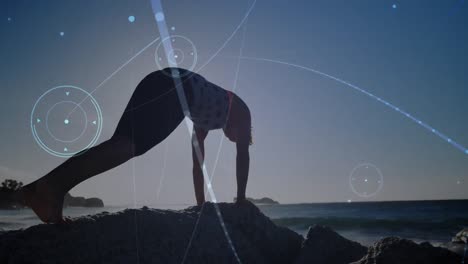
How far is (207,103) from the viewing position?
3775 mm

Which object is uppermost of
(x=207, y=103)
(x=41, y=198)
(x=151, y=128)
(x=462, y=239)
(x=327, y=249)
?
(x=207, y=103)

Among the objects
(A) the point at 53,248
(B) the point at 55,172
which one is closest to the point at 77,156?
(B) the point at 55,172

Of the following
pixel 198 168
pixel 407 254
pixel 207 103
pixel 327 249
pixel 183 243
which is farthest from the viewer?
pixel 198 168

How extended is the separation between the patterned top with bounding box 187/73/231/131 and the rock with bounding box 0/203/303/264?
975mm

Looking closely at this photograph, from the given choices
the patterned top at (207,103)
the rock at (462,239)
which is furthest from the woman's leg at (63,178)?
the rock at (462,239)

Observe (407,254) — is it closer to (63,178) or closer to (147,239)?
(147,239)

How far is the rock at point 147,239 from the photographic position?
2.80 metres

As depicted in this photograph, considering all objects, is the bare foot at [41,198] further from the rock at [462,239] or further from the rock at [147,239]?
the rock at [462,239]

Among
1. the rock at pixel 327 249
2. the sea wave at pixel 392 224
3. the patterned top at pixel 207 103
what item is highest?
the patterned top at pixel 207 103

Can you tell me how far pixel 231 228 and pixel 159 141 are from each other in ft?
4.00

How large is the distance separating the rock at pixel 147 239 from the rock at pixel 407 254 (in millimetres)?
1190

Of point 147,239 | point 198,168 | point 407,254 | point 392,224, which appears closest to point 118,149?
point 147,239

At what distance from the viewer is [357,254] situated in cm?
411

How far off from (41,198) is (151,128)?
103cm
